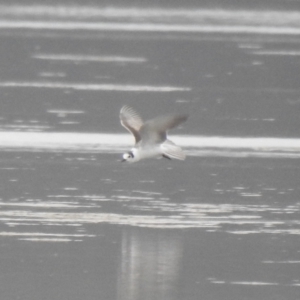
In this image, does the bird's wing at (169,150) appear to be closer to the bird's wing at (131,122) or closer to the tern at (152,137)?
the tern at (152,137)

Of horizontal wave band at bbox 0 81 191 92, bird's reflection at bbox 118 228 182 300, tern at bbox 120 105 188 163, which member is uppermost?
horizontal wave band at bbox 0 81 191 92

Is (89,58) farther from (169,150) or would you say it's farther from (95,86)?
(169,150)

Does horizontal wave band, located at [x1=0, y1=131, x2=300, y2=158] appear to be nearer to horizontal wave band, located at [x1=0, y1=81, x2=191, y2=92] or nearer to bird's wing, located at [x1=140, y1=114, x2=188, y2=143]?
bird's wing, located at [x1=140, y1=114, x2=188, y2=143]

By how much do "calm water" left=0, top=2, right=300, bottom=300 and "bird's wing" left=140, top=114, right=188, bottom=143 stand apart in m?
0.57

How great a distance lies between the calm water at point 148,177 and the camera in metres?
7.20

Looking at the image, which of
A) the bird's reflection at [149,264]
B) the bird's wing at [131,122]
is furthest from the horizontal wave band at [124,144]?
the bird's reflection at [149,264]

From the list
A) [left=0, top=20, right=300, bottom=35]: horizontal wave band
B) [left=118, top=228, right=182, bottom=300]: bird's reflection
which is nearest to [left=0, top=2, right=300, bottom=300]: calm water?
[left=118, top=228, right=182, bottom=300]: bird's reflection

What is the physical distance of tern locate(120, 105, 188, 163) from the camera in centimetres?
883

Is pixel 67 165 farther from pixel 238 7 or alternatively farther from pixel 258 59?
pixel 238 7

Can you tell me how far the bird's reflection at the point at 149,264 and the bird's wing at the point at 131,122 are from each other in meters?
0.94

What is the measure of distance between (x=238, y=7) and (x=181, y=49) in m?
9.82

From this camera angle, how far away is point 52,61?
63.7 ft

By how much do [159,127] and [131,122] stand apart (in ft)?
1.24

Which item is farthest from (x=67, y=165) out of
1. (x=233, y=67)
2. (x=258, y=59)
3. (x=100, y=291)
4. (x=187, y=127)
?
(x=258, y=59)
